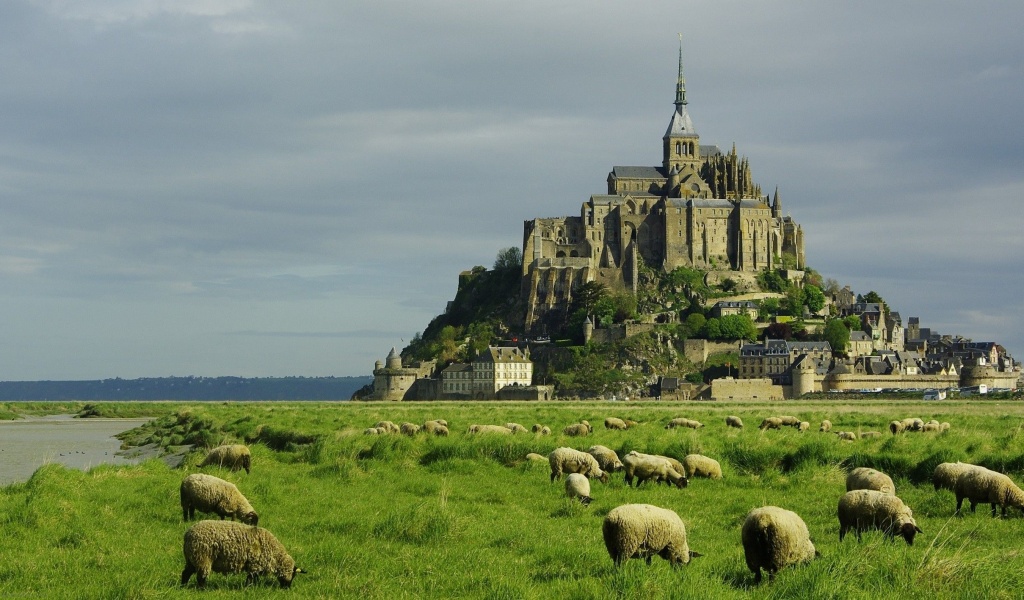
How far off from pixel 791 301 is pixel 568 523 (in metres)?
108

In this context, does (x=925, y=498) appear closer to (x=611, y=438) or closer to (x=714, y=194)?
(x=611, y=438)

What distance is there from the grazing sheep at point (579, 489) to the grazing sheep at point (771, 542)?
6.40 meters

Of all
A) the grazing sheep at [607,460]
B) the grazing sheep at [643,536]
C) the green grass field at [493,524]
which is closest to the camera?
the green grass field at [493,524]

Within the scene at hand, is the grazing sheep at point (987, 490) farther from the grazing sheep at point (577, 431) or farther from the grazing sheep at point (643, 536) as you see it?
the grazing sheep at point (577, 431)

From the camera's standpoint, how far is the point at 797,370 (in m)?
103

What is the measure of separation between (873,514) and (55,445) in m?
41.2

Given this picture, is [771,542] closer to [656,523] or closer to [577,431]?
[656,523]

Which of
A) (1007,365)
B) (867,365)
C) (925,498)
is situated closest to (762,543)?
(925,498)

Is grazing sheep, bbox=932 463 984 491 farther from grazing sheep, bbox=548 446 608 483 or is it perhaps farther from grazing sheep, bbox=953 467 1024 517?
grazing sheep, bbox=548 446 608 483

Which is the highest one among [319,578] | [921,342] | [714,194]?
[714,194]

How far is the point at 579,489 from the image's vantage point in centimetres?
1869

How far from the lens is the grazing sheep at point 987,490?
53.9 feet

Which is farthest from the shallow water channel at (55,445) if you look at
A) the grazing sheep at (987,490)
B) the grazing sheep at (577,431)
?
the grazing sheep at (987,490)

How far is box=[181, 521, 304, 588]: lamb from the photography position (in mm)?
12039
